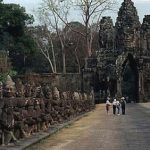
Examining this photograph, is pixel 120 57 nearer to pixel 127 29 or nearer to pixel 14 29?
pixel 127 29

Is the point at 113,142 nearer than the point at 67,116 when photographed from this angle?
Yes

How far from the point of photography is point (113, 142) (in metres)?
17.0

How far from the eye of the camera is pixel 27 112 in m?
17.7

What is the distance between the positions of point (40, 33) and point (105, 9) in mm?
15535

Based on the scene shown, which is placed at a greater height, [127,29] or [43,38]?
[43,38]

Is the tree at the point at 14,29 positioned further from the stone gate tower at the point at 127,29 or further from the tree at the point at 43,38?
the tree at the point at 43,38

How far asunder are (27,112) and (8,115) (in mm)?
3618

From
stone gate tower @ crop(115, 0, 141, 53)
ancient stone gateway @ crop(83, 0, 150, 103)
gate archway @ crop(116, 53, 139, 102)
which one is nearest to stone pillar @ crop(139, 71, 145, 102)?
ancient stone gateway @ crop(83, 0, 150, 103)

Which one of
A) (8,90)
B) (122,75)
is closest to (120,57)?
(122,75)

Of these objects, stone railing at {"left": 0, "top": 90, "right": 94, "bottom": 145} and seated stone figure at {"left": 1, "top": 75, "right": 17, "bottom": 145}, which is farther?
stone railing at {"left": 0, "top": 90, "right": 94, "bottom": 145}

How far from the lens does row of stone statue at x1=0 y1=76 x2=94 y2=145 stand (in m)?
14.2

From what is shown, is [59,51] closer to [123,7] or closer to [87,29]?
[87,29]

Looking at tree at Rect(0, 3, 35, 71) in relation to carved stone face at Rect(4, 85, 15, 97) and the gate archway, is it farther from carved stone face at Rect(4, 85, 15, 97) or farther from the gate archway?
carved stone face at Rect(4, 85, 15, 97)

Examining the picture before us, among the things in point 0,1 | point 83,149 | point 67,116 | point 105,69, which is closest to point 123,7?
point 105,69
